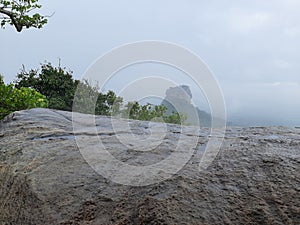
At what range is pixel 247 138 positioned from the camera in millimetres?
2223

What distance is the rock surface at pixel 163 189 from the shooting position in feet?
4.34

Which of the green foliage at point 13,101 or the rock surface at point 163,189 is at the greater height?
the green foliage at point 13,101

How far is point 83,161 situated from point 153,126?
1.23 metres

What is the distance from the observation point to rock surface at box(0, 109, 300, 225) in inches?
52.1

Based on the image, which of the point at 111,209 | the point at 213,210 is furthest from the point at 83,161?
the point at 213,210

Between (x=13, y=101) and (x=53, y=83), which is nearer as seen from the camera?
(x=13, y=101)

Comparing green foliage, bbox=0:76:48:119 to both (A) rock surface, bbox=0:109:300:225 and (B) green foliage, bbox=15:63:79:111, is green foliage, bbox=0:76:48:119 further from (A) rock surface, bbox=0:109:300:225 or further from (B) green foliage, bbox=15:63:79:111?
(B) green foliage, bbox=15:63:79:111

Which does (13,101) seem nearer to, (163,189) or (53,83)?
(163,189)

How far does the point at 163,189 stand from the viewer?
→ 1.46m

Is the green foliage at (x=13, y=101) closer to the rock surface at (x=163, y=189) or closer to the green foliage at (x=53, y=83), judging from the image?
the rock surface at (x=163, y=189)

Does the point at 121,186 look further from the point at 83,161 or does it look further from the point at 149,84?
the point at 149,84

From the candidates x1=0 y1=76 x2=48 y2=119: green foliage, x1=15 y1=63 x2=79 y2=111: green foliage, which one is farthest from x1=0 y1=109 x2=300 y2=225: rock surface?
x1=15 y1=63 x2=79 y2=111: green foliage

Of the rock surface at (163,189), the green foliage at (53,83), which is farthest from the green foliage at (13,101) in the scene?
the green foliage at (53,83)

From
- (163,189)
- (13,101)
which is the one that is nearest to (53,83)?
(13,101)
